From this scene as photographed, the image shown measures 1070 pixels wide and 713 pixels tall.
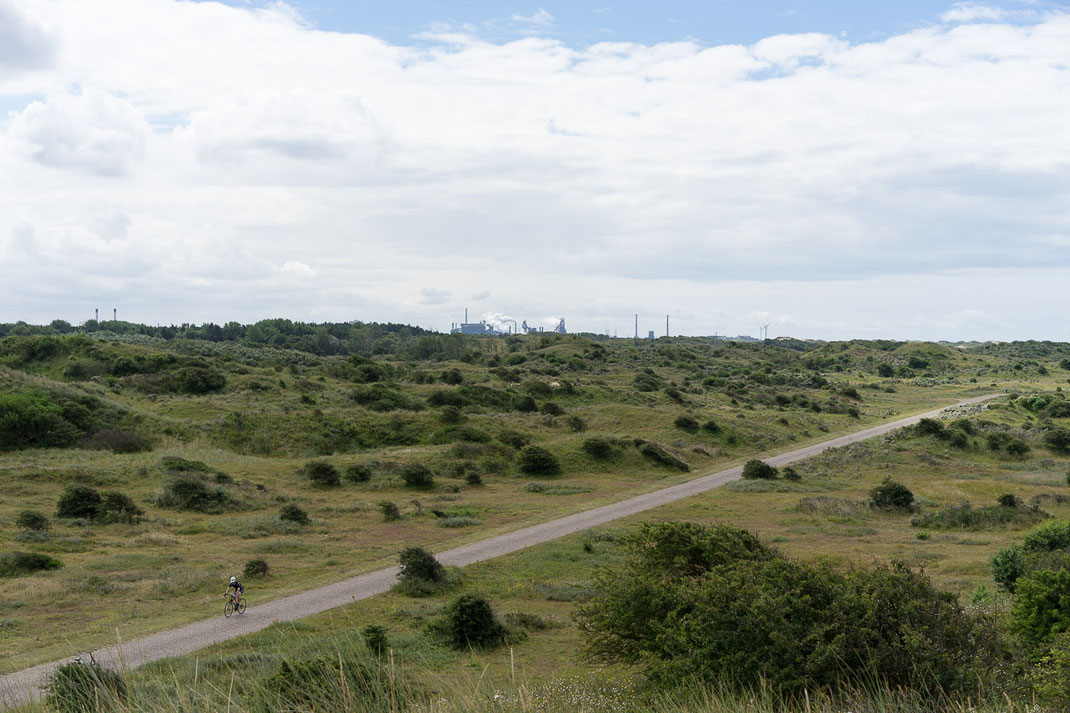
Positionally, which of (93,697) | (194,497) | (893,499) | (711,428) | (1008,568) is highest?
(93,697)

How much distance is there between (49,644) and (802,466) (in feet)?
156

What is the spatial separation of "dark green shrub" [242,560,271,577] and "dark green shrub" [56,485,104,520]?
13.0m

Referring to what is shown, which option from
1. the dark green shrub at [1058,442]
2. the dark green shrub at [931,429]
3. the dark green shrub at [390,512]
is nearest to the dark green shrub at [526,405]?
the dark green shrub at [931,429]

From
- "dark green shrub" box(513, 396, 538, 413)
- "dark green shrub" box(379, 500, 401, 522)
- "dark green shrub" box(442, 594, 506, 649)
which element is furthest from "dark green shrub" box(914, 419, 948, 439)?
"dark green shrub" box(442, 594, 506, 649)

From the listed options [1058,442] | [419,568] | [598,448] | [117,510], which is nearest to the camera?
[419,568]

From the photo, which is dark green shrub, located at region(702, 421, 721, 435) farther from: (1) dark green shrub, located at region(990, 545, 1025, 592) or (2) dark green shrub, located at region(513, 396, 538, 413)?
(1) dark green shrub, located at region(990, 545, 1025, 592)

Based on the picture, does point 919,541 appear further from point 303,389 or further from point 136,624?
point 303,389

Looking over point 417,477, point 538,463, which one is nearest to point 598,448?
point 538,463

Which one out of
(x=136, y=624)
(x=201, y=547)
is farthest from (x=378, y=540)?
(x=136, y=624)

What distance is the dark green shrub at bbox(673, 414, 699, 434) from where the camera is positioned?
6738 cm

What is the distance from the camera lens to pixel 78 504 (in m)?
34.3

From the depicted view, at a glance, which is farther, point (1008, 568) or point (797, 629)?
point (1008, 568)

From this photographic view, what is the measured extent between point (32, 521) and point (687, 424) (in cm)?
4938

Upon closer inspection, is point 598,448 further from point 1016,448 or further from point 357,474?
point 1016,448
